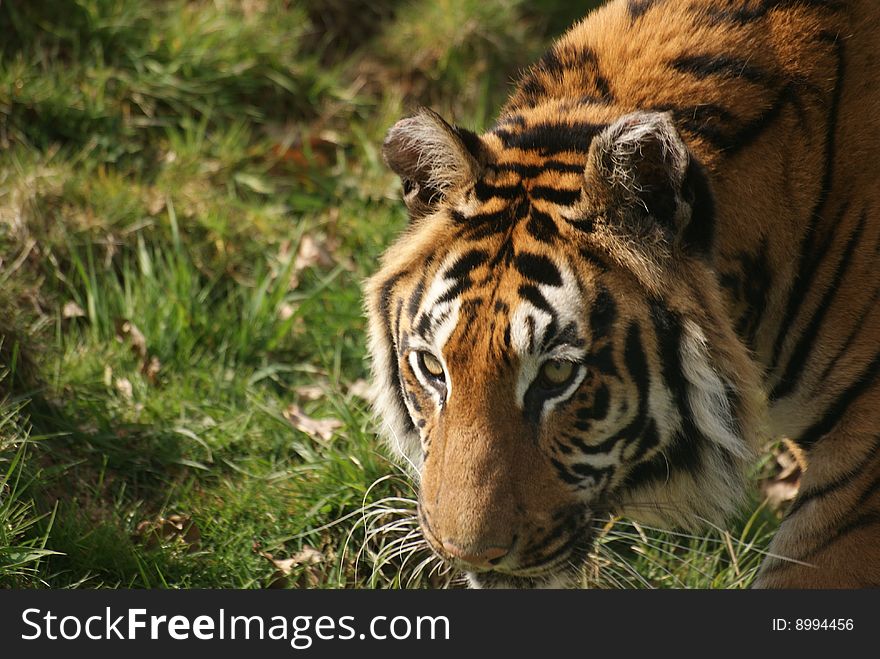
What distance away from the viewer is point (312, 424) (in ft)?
16.1

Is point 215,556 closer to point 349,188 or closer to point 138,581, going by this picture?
point 138,581

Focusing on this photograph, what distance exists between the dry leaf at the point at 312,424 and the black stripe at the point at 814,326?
6.20 feet

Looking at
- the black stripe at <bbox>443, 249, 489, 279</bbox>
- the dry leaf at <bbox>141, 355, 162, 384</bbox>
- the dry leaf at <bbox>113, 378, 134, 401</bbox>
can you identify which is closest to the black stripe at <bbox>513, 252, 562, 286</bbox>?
the black stripe at <bbox>443, 249, 489, 279</bbox>

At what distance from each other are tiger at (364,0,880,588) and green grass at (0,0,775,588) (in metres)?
0.54

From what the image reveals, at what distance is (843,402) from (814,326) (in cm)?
23

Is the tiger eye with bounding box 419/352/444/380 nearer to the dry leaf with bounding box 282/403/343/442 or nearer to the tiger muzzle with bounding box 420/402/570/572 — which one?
the tiger muzzle with bounding box 420/402/570/572

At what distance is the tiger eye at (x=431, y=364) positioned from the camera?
3.37 meters

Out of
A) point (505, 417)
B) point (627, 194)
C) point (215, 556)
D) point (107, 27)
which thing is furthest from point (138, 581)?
point (107, 27)

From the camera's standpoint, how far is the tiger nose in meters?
3.16

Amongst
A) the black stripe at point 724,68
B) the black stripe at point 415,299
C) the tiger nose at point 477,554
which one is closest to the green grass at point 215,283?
the tiger nose at point 477,554

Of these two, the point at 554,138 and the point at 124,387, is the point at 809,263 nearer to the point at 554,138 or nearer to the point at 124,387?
the point at 554,138

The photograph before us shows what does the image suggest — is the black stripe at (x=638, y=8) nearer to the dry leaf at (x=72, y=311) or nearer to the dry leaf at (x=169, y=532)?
the dry leaf at (x=169, y=532)

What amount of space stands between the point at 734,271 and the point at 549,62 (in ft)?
3.00

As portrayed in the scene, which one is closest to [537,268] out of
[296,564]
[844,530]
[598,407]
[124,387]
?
[598,407]
